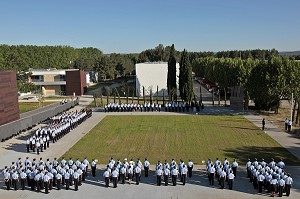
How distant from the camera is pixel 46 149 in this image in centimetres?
2433

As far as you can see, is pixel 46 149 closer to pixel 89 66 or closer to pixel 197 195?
pixel 197 195

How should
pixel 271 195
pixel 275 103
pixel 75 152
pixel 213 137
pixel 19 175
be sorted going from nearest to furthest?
pixel 271 195
pixel 19 175
pixel 75 152
pixel 213 137
pixel 275 103

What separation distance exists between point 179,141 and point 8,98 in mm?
15298

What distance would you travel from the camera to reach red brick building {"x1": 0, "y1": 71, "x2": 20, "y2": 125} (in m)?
29.0

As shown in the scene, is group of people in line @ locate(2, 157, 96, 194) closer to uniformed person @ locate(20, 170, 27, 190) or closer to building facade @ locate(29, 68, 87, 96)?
uniformed person @ locate(20, 170, 27, 190)

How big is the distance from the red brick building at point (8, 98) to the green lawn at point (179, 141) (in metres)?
7.34

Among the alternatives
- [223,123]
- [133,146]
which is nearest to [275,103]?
[223,123]

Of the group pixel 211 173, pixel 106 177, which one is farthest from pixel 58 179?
pixel 211 173

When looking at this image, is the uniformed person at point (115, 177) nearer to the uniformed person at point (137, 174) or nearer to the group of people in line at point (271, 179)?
the uniformed person at point (137, 174)

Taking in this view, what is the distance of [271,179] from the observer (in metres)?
15.7

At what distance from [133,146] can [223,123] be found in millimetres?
11521

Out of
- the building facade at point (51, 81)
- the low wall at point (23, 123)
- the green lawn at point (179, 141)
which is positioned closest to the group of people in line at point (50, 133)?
the low wall at point (23, 123)

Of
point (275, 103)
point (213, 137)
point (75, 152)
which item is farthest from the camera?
point (275, 103)

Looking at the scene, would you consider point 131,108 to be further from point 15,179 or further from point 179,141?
point 15,179
